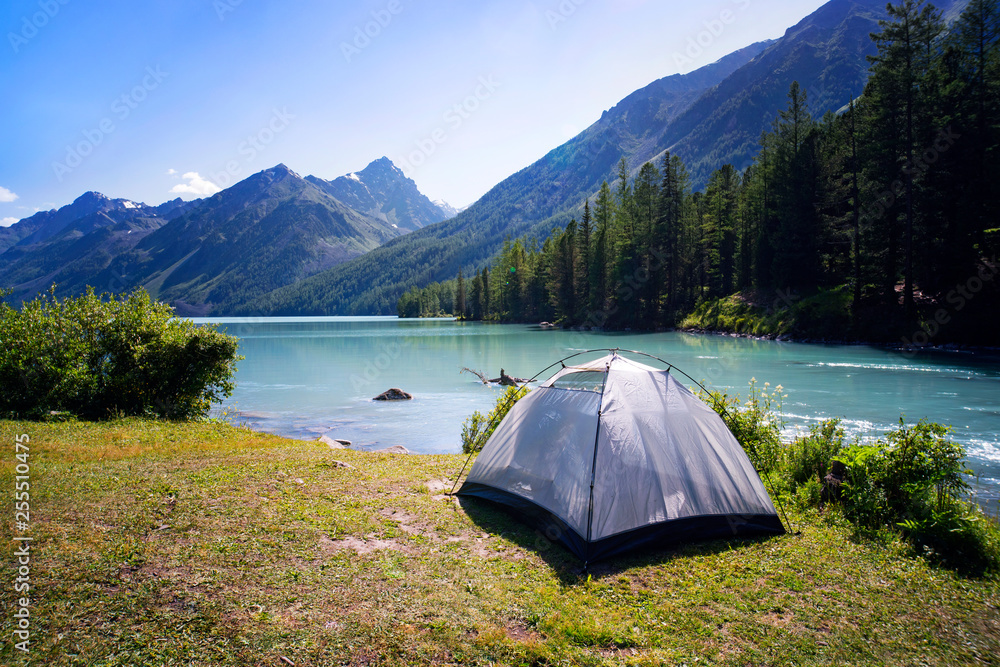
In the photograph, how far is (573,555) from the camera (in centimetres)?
711

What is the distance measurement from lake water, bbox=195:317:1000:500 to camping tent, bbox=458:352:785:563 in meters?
7.52

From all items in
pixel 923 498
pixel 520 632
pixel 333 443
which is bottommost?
pixel 333 443

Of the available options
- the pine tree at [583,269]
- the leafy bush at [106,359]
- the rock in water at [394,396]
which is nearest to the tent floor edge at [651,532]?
the leafy bush at [106,359]

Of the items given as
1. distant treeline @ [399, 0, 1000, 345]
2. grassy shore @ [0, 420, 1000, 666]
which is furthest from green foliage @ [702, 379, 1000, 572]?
distant treeline @ [399, 0, 1000, 345]

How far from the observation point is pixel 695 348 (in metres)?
46.4

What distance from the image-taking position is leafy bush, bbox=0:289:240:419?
596 inches

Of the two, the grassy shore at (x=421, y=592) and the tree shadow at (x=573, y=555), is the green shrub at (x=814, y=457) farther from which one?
the tree shadow at (x=573, y=555)

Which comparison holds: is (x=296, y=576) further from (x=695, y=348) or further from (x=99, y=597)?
(x=695, y=348)

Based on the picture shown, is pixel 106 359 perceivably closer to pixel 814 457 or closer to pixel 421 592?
pixel 421 592

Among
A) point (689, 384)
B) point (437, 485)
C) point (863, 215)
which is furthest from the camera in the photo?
point (863, 215)

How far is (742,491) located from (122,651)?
7.94 meters

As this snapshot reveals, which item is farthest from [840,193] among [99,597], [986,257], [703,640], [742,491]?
[99,597]

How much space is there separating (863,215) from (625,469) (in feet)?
162

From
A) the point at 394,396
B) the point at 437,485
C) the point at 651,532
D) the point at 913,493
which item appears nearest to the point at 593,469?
the point at 651,532
